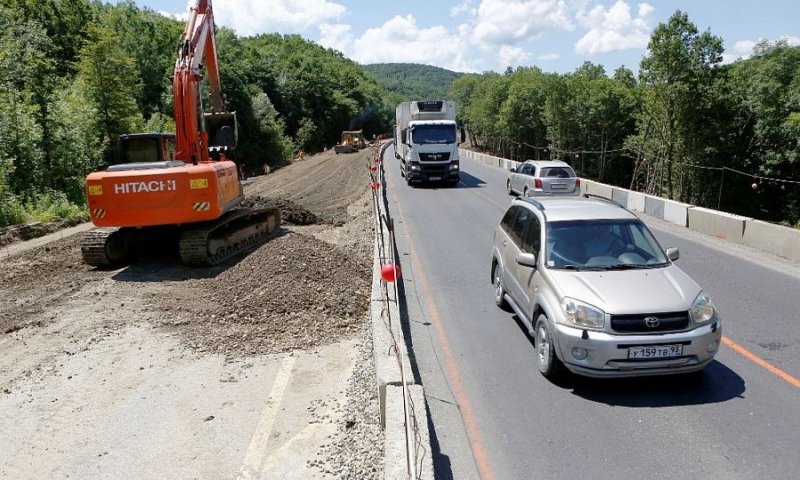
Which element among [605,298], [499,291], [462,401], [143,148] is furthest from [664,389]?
[143,148]

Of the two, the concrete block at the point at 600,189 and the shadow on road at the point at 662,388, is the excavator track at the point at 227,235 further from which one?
the concrete block at the point at 600,189

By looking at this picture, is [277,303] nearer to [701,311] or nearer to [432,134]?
[701,311]

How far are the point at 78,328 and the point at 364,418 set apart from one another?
5.76 m

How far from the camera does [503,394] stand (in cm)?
654

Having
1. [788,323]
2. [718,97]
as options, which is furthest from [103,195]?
[718,97]

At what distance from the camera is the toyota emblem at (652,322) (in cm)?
605

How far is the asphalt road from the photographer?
513cm

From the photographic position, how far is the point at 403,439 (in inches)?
188

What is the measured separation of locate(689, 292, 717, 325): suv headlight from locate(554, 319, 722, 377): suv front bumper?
0.25 feet

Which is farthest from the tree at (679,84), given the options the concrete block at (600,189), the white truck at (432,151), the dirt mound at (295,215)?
the dirt mound at (295,215)

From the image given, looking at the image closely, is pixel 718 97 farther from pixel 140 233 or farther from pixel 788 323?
pixel 140 233

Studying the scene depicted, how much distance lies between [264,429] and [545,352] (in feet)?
10.7

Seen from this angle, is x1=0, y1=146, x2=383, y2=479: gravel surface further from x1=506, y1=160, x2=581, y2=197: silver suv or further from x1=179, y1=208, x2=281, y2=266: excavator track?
x1=506, y1=160, x2=581, y2=197: silver suv

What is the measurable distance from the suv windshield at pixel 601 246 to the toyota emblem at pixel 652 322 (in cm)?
105
